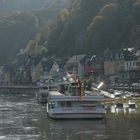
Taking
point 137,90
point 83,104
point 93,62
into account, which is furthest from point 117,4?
point 83,104

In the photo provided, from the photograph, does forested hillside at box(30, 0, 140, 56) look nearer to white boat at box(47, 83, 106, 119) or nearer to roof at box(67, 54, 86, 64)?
roof at box(67, 54, 86, 64)

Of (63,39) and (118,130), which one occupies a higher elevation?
(63,39)

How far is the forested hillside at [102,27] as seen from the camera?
167m

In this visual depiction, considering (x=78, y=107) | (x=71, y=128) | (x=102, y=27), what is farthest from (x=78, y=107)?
(x=102, y=27)

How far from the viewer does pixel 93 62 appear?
173 meters

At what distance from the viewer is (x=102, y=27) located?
6767 inches

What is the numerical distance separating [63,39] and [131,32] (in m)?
33.7

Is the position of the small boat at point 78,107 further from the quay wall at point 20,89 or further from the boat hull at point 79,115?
the quay wall at point 20,89

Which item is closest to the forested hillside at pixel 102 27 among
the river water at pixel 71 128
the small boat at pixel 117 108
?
the small boat at pixel 117 108

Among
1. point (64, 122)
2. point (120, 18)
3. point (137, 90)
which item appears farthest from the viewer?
point (120, 18)

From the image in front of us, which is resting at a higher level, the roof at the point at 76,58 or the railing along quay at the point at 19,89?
the roof at the point at 76,58

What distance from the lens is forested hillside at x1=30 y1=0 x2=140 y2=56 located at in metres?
167

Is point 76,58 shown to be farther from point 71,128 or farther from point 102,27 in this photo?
point 71,128

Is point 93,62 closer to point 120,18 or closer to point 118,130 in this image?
point 120,18
